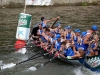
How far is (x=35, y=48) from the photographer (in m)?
16.2

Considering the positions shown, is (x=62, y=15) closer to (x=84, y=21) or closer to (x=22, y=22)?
(x=84, y=21)

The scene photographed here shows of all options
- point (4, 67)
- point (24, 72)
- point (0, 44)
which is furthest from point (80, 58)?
point (0, 44)

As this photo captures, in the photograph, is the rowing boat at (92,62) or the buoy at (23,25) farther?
the buoy at (23,25)

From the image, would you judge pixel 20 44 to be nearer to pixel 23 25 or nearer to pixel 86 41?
pixel 23 25

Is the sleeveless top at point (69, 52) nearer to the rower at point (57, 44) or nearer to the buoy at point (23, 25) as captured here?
the rower at point (57, 44)

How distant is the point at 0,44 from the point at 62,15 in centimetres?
1273

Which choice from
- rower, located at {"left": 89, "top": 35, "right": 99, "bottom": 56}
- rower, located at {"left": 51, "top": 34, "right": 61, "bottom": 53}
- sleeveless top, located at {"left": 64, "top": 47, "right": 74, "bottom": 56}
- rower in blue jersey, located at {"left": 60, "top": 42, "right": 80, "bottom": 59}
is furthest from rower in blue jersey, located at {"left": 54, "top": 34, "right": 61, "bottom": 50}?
rower, located at {"left": 89, "top": 35, "right": 99, "bottom": 56}

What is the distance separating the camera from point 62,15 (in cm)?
2878

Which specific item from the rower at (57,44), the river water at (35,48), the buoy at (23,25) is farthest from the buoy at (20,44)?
the rower at (57,44)

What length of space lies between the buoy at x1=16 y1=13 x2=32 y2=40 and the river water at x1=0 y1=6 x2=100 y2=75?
96cm

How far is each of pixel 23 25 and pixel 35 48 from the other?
1.87 metres

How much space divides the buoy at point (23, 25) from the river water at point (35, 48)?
0.96 metres

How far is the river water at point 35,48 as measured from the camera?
12766mm

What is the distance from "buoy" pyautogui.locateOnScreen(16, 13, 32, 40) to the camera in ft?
48.3
